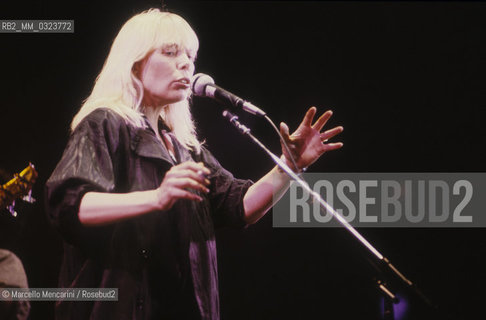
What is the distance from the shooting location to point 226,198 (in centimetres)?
192

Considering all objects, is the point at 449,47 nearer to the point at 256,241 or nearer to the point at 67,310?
the point at 256,241

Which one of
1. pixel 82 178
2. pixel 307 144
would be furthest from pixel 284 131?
pixel 82 178

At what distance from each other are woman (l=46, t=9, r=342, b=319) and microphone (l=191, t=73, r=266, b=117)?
0.05 m

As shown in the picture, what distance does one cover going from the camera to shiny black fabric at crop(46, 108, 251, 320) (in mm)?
1376

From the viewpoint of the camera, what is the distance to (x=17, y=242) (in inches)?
102

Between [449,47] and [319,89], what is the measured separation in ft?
3.01

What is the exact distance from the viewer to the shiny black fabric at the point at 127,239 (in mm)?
1376

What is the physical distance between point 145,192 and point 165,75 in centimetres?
63

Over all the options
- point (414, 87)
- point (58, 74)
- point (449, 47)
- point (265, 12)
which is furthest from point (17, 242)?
point (449, 47)

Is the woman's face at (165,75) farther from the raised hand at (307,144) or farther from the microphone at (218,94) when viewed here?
the raised hand at (307,144)

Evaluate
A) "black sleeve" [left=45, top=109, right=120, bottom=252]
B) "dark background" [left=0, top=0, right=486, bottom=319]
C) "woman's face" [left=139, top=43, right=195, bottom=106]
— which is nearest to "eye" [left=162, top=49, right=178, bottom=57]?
"woman's face" [left=139, top=43, right=195, bottom=106]

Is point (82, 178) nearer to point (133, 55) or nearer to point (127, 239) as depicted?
point (127, 239)

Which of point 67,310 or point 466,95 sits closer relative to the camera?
point 67,310

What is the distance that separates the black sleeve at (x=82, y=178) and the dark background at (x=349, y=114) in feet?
5.41
